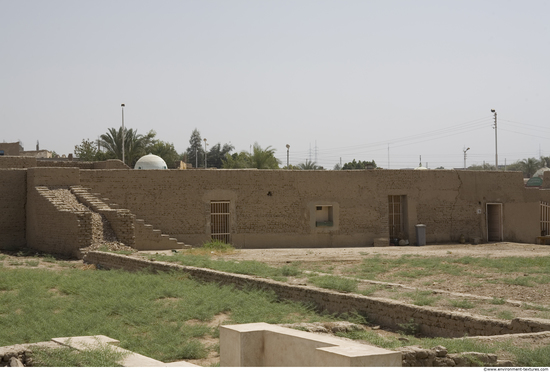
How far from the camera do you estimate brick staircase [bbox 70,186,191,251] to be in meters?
22.5

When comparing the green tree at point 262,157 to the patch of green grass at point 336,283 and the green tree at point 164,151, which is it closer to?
the green tree at point 164,151

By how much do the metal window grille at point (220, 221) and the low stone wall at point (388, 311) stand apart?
887cm

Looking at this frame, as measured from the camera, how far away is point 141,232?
2306 centimetres

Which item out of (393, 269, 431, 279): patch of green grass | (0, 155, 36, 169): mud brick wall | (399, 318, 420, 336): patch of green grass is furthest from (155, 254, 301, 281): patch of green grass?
(0, 155, 36, 169): mud brick wall

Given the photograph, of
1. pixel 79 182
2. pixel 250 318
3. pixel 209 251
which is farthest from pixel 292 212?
pixel 250 318

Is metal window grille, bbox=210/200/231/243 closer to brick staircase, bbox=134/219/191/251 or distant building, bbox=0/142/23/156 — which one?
brick staircase, bbox=134/219/191/251

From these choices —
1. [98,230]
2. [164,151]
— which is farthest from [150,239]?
[164,151]

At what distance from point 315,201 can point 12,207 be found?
11.6 meters

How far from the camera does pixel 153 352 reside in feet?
30.0

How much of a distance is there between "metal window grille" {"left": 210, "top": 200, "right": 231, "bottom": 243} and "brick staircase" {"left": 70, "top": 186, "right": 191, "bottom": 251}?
185cm

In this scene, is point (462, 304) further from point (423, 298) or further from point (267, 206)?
point (267, 206)

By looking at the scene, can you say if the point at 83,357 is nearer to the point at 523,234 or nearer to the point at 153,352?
the point at 153,352

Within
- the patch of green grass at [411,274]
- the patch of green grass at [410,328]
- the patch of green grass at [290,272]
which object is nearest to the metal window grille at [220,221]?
the patch of green grass at [290,272]
